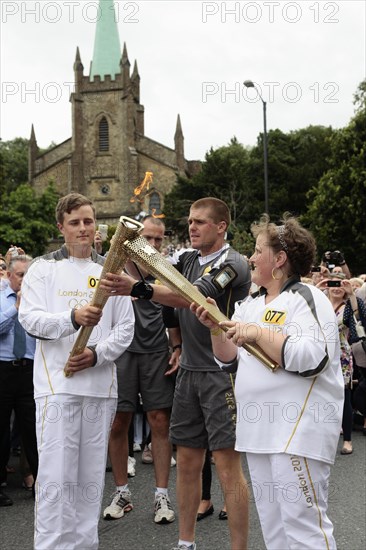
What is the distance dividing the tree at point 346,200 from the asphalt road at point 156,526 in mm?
28500

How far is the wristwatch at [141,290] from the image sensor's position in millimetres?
3879

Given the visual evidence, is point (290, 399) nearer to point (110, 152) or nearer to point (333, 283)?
point (333, 283)

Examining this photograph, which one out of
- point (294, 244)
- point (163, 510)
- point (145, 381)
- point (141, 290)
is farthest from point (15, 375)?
point (294, 244)

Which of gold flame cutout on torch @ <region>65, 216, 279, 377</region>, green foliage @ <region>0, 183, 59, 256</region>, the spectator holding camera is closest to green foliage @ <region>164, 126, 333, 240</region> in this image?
green foliage @ <region>0, 183, 59, 256</region>

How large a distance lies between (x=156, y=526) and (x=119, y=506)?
42 centimetres

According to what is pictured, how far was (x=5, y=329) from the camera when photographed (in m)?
6.20

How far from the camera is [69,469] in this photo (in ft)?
13.0

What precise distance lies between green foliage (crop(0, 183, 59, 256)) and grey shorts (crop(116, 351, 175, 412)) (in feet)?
107

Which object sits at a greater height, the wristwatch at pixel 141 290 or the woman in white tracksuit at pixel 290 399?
the wristwatch at pixel 141 290

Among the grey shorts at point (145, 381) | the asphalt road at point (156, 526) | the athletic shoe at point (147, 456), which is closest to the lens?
the asphalt road at point (156, 526)

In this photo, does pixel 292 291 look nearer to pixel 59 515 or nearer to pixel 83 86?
pixel 59 515

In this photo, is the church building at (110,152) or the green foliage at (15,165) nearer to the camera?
the church building at (110,152)

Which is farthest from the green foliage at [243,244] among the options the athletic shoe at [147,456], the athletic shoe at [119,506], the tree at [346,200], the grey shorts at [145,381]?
the athletic shoe at [119,506]

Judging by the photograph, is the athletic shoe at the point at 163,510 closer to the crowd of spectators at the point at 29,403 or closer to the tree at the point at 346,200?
the crowd of spectators at the point at 29,403
